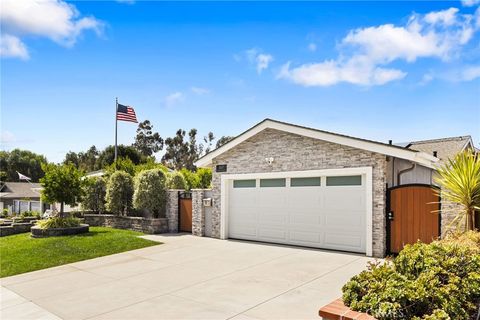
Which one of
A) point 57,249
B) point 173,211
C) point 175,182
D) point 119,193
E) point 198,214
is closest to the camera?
point 57,249

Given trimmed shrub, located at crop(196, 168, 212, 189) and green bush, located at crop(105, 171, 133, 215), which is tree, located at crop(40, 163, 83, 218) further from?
trimmed shrub, located at crop(196, 168, 212, 189)

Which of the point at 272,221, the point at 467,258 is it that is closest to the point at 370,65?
the point at 272,221

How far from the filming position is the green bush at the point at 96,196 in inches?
771

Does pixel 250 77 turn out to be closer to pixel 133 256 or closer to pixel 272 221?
pixel 272 221

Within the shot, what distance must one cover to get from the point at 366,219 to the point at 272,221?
11.5ft

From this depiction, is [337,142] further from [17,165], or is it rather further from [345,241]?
[17,165]

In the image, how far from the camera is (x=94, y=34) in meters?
12.3

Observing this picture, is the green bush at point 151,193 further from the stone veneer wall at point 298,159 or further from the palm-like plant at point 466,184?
the palm-like plant at point 466,184

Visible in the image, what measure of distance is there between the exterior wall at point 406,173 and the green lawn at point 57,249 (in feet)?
28.1

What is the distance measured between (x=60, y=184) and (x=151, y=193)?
3.83 metres

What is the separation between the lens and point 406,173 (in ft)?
34.5

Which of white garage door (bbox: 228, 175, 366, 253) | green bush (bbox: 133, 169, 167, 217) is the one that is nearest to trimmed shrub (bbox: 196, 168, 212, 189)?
green bush (bbox: 133, 169, 167, 217)

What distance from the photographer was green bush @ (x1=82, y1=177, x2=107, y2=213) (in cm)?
1958

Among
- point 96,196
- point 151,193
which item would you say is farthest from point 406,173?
point 96,196
